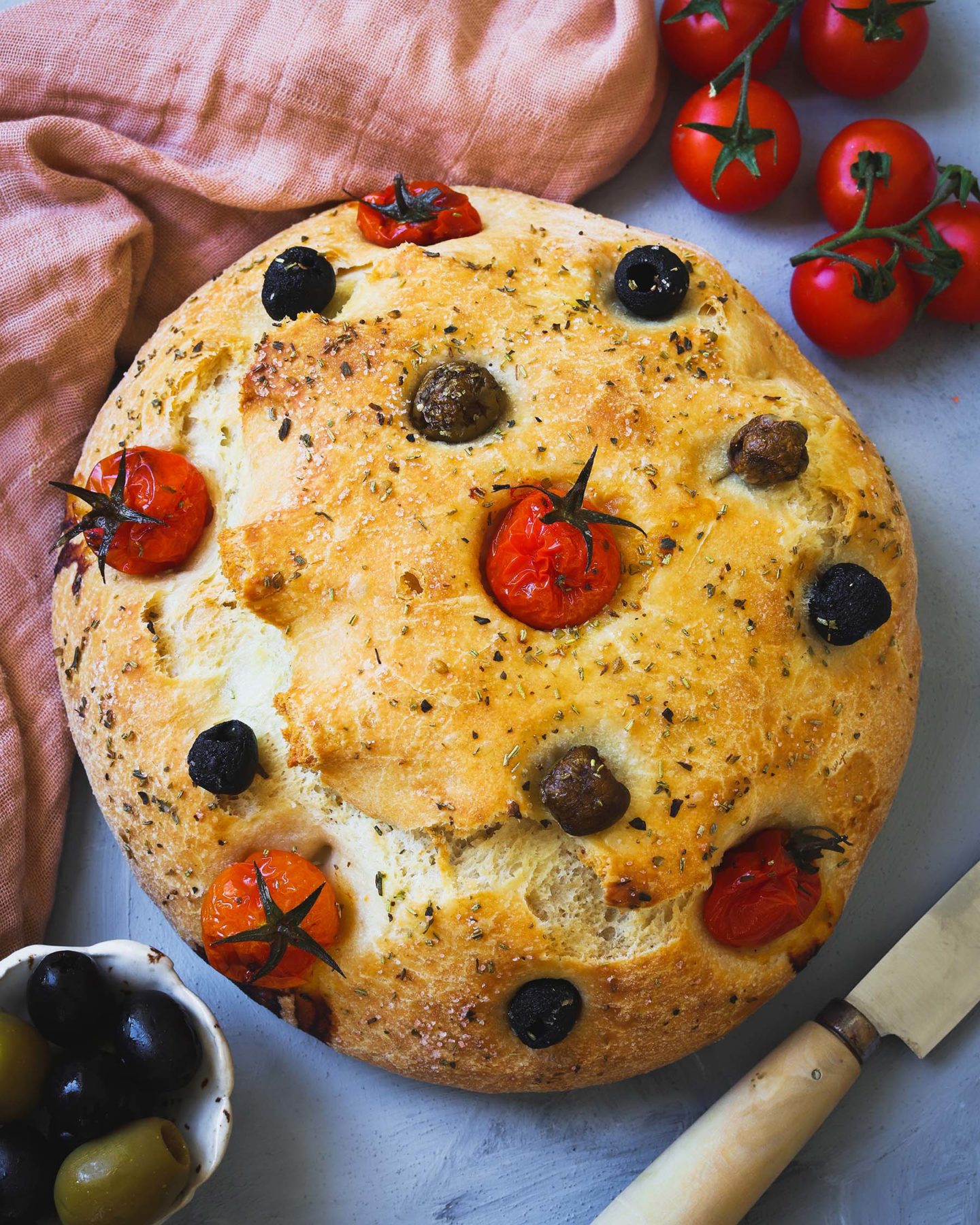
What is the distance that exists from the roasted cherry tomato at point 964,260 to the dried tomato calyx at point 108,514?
95.3 inches

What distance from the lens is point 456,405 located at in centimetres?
268

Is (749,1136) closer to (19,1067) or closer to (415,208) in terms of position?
(19,1067)

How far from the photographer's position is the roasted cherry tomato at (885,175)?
3475mm

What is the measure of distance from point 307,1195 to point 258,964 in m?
0.93

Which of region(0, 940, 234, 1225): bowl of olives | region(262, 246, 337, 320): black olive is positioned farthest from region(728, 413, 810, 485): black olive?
region(0, 940, 234, 1225): bowl of olives

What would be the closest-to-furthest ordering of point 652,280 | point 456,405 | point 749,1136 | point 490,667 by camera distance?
point 490,667 < point 456,405 < point 749,1136 < point 652,280

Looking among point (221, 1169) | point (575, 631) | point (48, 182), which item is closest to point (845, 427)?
point (575, 631)

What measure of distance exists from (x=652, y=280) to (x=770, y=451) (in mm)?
590

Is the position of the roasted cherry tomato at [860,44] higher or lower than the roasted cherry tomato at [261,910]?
higher

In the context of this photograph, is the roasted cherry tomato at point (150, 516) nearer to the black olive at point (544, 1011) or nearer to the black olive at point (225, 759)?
the black olive at point (225, 759)

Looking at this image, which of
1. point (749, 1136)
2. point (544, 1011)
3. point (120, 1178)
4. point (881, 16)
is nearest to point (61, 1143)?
point (120, 1178)

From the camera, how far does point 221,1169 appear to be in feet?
10.4

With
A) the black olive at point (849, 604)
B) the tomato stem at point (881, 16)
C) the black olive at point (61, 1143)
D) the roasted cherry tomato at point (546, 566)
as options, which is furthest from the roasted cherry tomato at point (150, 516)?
the tomato stem at point (881, 16)

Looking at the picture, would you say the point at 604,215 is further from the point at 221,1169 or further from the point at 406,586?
the point at 221,1169
